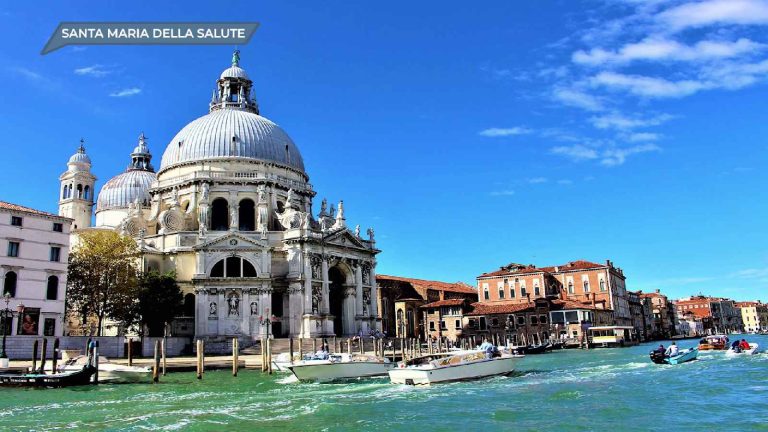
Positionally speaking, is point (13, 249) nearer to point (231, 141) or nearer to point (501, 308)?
point (231, 141)

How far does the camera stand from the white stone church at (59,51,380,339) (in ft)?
133

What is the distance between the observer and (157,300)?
36906mm

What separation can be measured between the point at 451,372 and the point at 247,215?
27106 millimetres

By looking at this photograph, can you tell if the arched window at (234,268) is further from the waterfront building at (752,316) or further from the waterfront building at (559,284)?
the waterfront building at (752,316)

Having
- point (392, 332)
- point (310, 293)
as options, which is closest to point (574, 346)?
point (392, 332)

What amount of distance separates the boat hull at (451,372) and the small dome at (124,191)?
124 feet

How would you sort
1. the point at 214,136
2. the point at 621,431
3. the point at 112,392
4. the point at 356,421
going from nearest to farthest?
the point at 621,431 → the point at 356,421 → the point at 112,392 → the point at 214,136

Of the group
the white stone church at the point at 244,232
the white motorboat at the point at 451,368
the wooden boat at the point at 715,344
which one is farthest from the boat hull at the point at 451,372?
the wooden boat at the point at 715,344

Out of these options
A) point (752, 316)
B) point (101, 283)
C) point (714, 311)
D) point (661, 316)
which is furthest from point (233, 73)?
point (752, 316)

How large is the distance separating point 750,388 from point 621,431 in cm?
896

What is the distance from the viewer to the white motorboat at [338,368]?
25.1m

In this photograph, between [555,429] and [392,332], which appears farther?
[392,332]

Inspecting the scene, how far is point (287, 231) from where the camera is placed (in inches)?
1708

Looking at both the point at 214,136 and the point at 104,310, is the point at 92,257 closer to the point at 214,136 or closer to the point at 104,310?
the point at 104,310
